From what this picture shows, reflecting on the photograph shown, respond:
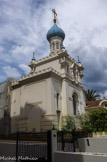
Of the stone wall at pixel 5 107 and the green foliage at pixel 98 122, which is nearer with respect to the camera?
the green foliage at pixel 98 122

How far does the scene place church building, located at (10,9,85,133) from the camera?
23297 mm

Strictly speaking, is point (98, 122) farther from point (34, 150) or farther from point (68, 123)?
point (34, 150)

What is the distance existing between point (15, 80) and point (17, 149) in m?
24.3

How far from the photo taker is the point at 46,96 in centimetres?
2362

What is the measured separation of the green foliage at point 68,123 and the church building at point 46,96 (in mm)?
765

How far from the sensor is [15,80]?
3206 cm

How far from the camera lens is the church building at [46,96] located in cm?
2330

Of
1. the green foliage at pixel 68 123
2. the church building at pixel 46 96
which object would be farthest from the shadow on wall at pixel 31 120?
the green foliage at pixel 68 123

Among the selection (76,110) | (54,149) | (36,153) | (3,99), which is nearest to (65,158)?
(54,149)

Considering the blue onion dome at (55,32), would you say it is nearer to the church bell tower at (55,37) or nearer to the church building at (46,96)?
the church bell tower at (55,37)

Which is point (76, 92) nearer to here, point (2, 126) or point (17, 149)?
point (2, 126)

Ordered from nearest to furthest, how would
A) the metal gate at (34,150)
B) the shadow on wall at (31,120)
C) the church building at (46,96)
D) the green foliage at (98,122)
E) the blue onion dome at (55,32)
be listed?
1. the metal gate at (34,150)
2. the green foliage at (98,122)
3. the shadow on wall at (31,120)
4. the church building at (46,96)
5. the blue onion dome at (55,32)

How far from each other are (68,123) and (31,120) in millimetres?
5693

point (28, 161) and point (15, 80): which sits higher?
point (15, 80)
